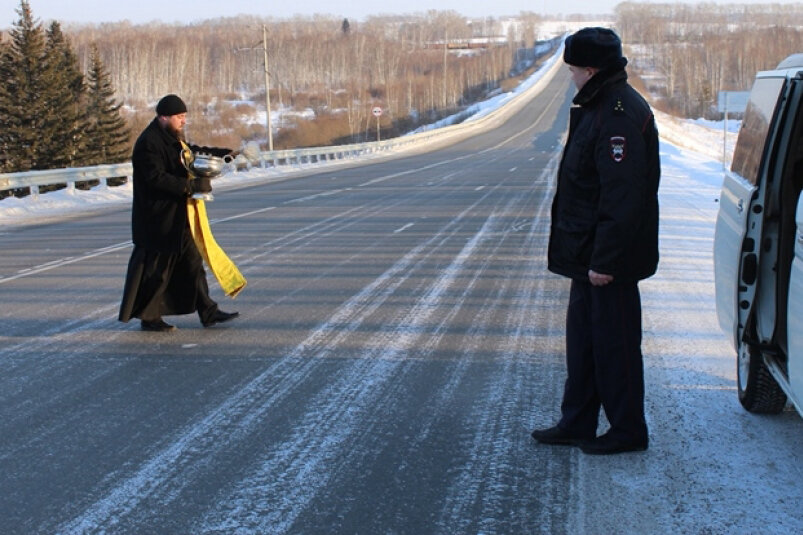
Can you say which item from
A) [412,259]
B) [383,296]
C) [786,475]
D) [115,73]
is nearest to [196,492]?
[786,475]

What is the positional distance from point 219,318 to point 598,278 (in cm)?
399

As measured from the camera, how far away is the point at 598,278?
422 cm

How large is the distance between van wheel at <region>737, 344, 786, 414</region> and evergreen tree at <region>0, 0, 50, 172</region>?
45120 mm

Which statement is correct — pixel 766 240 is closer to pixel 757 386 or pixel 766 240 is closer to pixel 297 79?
pixel 757 386

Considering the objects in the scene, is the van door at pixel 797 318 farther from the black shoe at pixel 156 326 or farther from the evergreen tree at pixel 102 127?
the evergreen tree at pixel 102 127

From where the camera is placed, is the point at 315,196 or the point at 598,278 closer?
the point at 598,278

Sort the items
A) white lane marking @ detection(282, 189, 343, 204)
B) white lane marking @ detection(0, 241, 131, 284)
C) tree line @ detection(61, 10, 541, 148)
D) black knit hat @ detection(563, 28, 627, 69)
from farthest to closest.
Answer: tree line @ detection(61, 10, 541, 148) < white lane marking @ detection(282, 189, 343, 204) < white lane marking @ detection(0, 241, 131, 284) < black knit hat @ detection(563, 28, 627, 69)

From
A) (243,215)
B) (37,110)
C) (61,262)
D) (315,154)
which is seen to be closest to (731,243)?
(61,262)

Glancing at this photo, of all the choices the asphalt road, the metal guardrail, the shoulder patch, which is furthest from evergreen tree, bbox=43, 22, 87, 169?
the shoulder patch

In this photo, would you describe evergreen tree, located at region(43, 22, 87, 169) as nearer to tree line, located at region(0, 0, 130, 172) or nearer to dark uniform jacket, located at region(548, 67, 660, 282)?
tree line, located at region(0, 0, 130, 172)

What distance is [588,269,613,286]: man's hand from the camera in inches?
165

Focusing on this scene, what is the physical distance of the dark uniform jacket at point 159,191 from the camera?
22.9 ft

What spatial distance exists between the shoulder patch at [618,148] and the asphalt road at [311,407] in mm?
1528

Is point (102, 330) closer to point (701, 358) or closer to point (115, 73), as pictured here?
point (701, 358)
